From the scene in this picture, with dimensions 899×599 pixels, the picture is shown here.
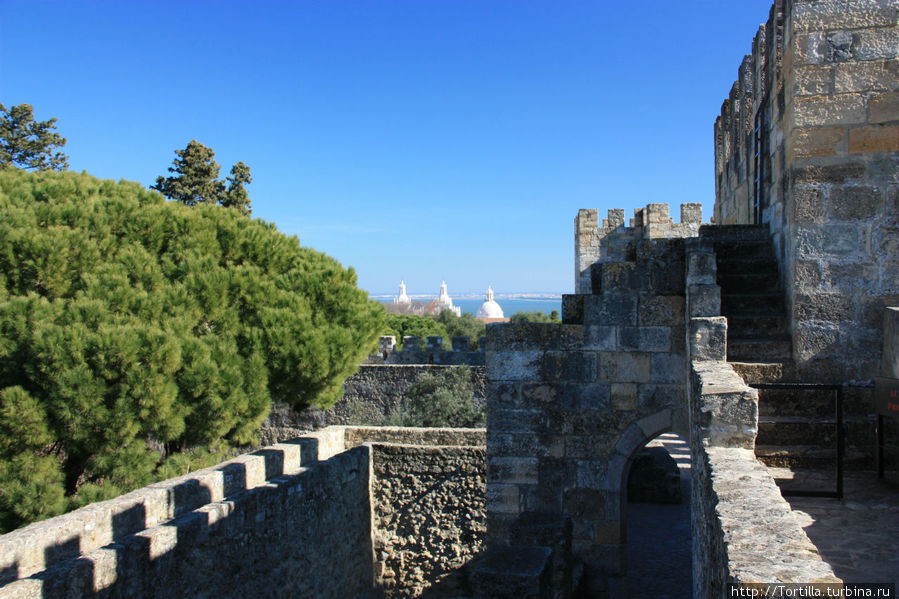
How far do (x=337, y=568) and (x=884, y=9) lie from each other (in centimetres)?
810

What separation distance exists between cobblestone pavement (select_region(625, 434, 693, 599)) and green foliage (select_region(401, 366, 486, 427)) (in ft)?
16.4

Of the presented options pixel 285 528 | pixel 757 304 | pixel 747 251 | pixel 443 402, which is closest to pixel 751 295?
pixel 757 304

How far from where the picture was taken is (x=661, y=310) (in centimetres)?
604

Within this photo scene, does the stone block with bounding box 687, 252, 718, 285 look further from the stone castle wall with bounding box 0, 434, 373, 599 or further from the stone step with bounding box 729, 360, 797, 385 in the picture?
the stone castle wall with bounding box 0, 434, 373, 599

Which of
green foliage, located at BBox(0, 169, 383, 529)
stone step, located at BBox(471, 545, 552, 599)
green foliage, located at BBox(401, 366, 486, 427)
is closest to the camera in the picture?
stone step, located at BBox(471, 545, 552, 599)

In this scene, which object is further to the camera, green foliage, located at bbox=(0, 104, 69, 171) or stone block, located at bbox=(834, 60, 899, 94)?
green foliage, located at bbox=(0, 104, 69, 171)

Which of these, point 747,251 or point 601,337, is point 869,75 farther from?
point 601,337

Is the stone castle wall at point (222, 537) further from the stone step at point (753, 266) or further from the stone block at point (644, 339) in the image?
the stone step at point (753, 266)

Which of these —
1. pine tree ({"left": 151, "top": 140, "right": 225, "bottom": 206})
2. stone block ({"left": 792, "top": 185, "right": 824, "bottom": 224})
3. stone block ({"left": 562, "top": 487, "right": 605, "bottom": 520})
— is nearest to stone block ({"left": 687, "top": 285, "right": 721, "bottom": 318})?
stone block ({"left": 792, "top": 185, "right": 824, "bottom": 224})

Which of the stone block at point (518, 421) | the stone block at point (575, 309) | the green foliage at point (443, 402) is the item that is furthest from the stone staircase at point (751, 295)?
the green foliage at point (443, 402)

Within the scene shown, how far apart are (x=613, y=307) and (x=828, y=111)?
2164 mm

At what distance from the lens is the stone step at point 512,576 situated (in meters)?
4.65

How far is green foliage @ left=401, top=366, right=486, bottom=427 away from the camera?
15.9 m

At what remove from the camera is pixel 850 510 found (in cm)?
422
